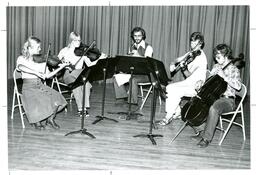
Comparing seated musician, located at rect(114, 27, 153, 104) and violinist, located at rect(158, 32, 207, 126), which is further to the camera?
seated musician, located at rect(114, 27, 153, 104)

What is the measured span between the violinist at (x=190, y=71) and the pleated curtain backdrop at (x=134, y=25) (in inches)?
96.9

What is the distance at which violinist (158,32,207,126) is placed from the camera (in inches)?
174

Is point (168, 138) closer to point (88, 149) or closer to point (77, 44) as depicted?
point (88, 149)

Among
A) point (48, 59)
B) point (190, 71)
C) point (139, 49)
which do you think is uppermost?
point (139, 49)

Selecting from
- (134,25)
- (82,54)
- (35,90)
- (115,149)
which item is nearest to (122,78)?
(82,54)

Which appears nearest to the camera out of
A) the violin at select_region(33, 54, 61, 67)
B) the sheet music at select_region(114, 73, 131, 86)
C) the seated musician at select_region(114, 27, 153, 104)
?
the violin at select_region(33, 54, 61, 67)

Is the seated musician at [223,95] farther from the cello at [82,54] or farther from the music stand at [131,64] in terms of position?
the cello at [82,54]

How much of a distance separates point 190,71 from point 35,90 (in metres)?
1.97

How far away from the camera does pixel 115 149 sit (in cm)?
378

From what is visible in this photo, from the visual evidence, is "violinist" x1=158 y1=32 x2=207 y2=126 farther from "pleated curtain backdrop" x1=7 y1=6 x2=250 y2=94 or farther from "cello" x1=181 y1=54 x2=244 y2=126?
"pleated curtain backdrop" x1=7 y1=6 x2=250 y2=94

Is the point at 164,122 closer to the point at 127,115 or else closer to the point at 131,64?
the point at 127,115

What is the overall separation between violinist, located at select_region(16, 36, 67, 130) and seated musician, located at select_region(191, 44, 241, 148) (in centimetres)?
176

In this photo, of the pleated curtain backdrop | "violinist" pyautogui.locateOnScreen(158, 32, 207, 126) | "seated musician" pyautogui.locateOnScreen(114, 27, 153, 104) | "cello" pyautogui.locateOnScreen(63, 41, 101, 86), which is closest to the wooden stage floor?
"violinist" pyautogui.locateOnScreen(158, 32, 207, 126)
